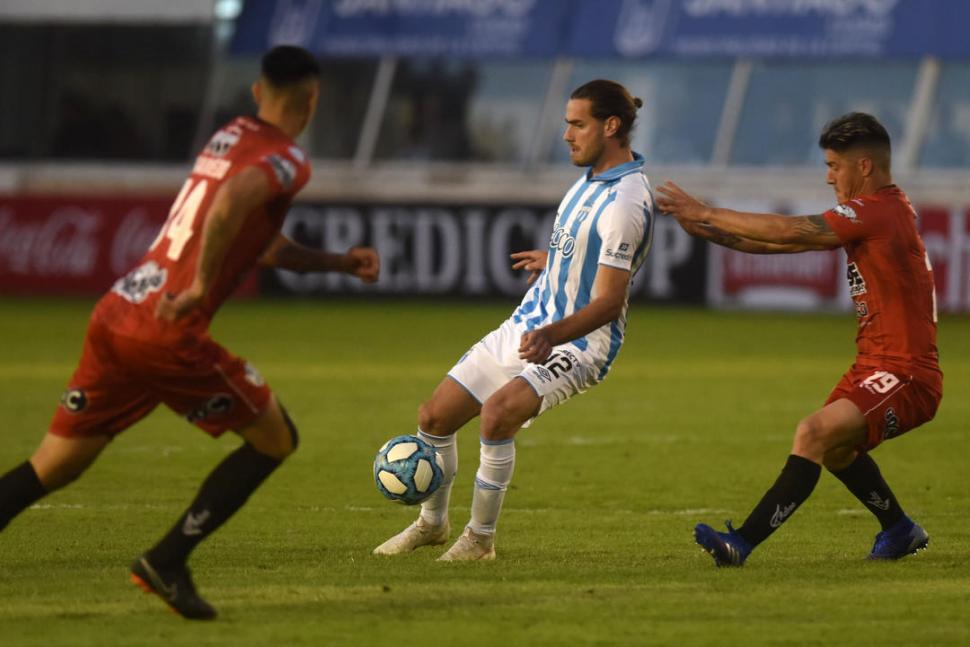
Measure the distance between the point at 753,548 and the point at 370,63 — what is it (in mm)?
23584

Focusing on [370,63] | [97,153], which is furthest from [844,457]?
[97,153]

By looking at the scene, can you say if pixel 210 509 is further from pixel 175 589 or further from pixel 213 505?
pixel 175 589

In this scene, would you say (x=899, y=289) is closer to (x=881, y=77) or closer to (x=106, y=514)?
(x=106, y=514)

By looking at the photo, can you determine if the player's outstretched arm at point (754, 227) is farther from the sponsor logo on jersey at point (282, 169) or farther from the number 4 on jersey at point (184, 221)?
the number 4 on jersey at point (184, 221)

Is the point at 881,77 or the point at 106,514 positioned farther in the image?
the point at 881,77

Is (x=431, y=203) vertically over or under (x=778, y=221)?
under

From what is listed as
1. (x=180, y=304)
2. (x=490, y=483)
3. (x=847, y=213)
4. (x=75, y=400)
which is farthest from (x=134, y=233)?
(x=180, y=304)

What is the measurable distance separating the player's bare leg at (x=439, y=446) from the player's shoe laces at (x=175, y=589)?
1.75 m

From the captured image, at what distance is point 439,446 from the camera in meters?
8.16

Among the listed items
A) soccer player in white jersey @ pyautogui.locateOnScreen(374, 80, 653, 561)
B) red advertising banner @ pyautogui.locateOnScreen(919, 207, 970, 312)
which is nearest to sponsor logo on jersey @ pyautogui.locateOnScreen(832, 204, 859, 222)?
Answer: soccer player in white jersey @ pyautogui.locateOnScreen(374, 80, 653, 561)

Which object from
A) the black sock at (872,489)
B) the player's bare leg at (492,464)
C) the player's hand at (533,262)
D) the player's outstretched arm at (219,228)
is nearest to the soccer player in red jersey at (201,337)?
the player's outstretched arm at (219,228)

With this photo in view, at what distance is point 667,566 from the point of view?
768 cm

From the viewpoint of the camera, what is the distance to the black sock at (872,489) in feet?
26.2

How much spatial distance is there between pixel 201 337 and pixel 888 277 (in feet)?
9.81
